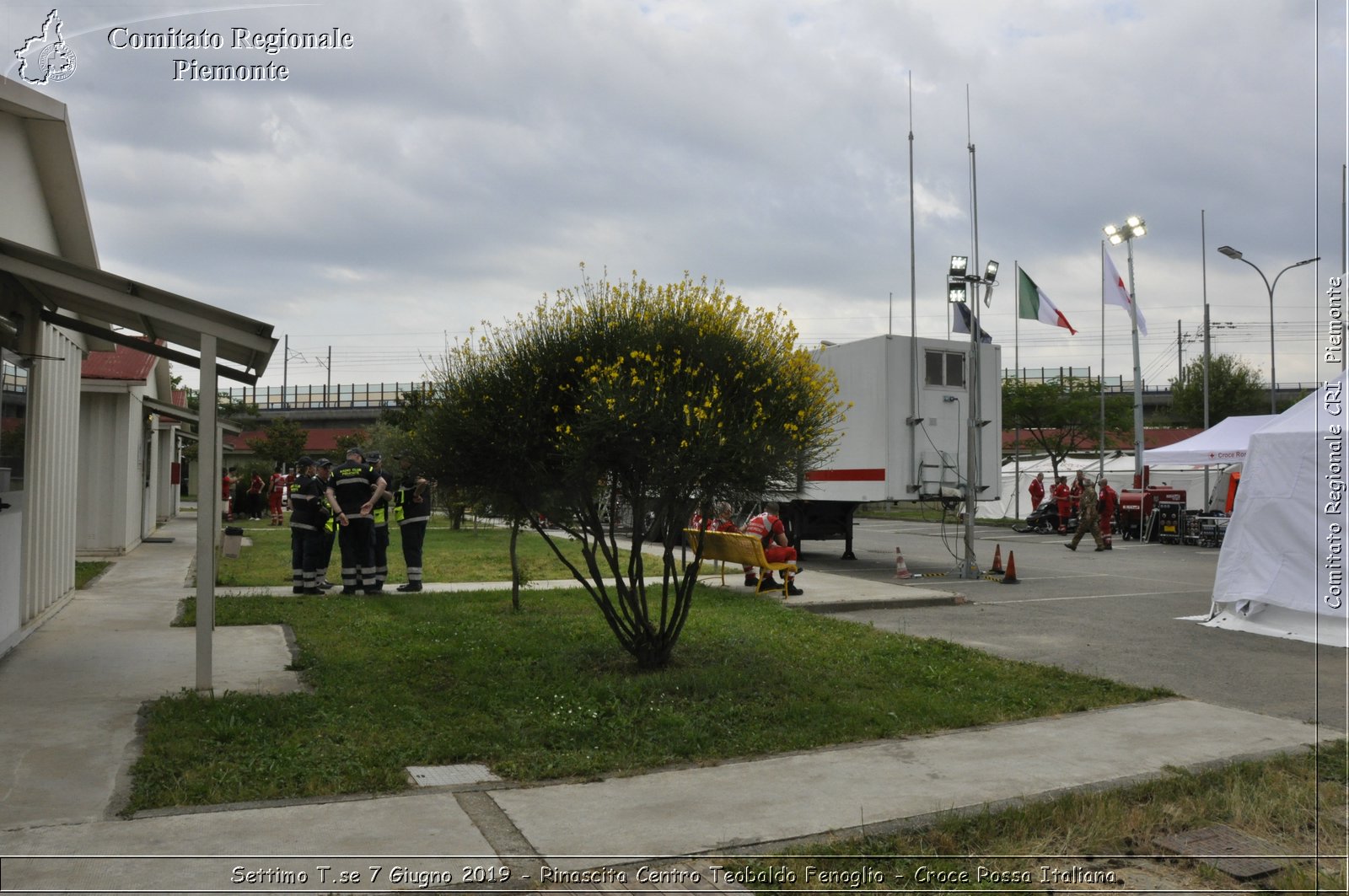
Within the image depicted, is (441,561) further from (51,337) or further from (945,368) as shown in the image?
(945,368)

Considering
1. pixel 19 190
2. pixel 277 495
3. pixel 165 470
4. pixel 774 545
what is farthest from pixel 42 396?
pixel 277 495

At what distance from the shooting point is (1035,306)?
19.8m

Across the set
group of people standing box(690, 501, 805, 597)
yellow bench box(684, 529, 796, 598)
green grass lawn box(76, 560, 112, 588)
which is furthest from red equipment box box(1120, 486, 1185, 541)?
green grass lawn box(76, 560, 112, 588)

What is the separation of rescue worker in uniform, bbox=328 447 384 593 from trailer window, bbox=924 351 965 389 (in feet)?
30.5

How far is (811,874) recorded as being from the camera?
4.32m

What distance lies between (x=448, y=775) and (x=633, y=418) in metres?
2.61

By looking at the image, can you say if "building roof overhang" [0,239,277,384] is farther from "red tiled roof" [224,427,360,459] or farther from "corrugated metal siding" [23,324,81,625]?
"red tiled roof" [224,427,360,459]

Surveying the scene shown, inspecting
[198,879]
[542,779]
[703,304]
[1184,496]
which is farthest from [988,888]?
[1184,496]

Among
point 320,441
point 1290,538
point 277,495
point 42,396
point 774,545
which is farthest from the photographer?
point 320,441

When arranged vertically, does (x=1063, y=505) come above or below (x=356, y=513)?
below

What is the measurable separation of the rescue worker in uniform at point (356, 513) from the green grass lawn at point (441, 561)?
1.70 m

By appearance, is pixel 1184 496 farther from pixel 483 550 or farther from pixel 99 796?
pixel 99 796

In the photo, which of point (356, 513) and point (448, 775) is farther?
point (356, 513)

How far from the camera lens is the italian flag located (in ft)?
64.4
